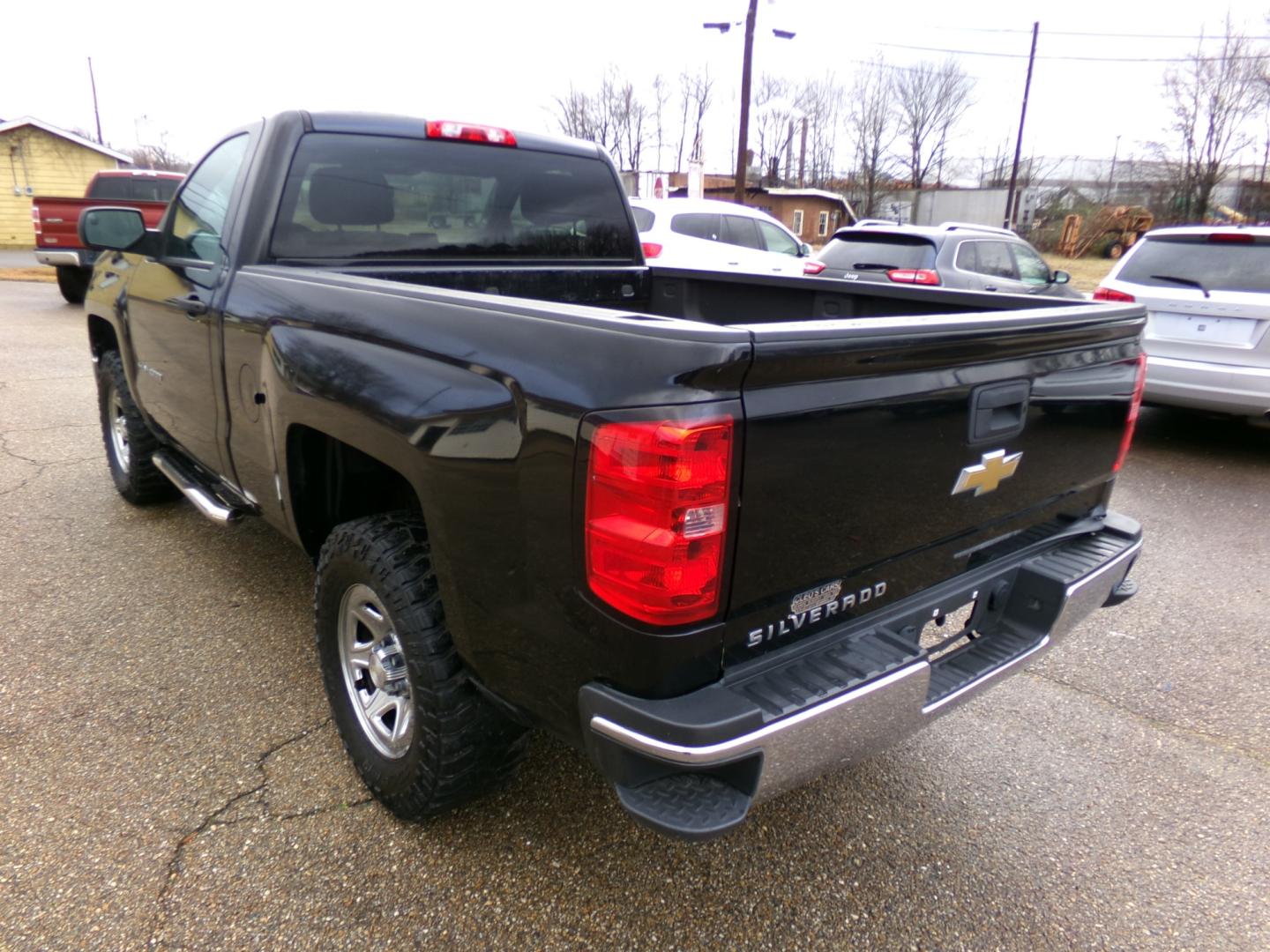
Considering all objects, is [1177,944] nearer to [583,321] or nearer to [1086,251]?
[583,321]

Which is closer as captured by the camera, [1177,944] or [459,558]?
[459,558]

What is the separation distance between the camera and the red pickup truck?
12227mm

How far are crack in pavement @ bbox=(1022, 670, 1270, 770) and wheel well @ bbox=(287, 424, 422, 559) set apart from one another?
2.63 m

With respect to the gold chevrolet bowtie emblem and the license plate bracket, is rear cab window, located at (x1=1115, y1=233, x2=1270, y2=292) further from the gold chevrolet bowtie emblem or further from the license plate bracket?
the gold chevrolet bowtie emblem

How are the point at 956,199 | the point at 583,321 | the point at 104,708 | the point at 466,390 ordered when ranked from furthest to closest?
the point at 956,199, the point at 104,708, the point at 466,390, the point at 583,321

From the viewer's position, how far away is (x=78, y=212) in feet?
40.8

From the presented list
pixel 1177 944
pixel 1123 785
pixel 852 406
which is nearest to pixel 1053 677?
pixel 1123 785

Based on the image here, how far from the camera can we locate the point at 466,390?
186 cm

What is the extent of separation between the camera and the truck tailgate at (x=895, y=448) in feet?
5.42

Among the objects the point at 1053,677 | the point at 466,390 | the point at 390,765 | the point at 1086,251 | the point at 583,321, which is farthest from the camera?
the point at 1086,251

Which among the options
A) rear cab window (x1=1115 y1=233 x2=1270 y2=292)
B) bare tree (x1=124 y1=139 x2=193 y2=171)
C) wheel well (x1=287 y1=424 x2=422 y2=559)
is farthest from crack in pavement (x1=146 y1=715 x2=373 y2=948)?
bare tree (x1=124 y1=139 x2=193 y2=171)

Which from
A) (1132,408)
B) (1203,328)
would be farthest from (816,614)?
(1203,328)

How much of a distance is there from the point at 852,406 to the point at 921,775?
1541mm

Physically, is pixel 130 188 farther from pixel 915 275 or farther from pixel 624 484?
pixel 624 484
